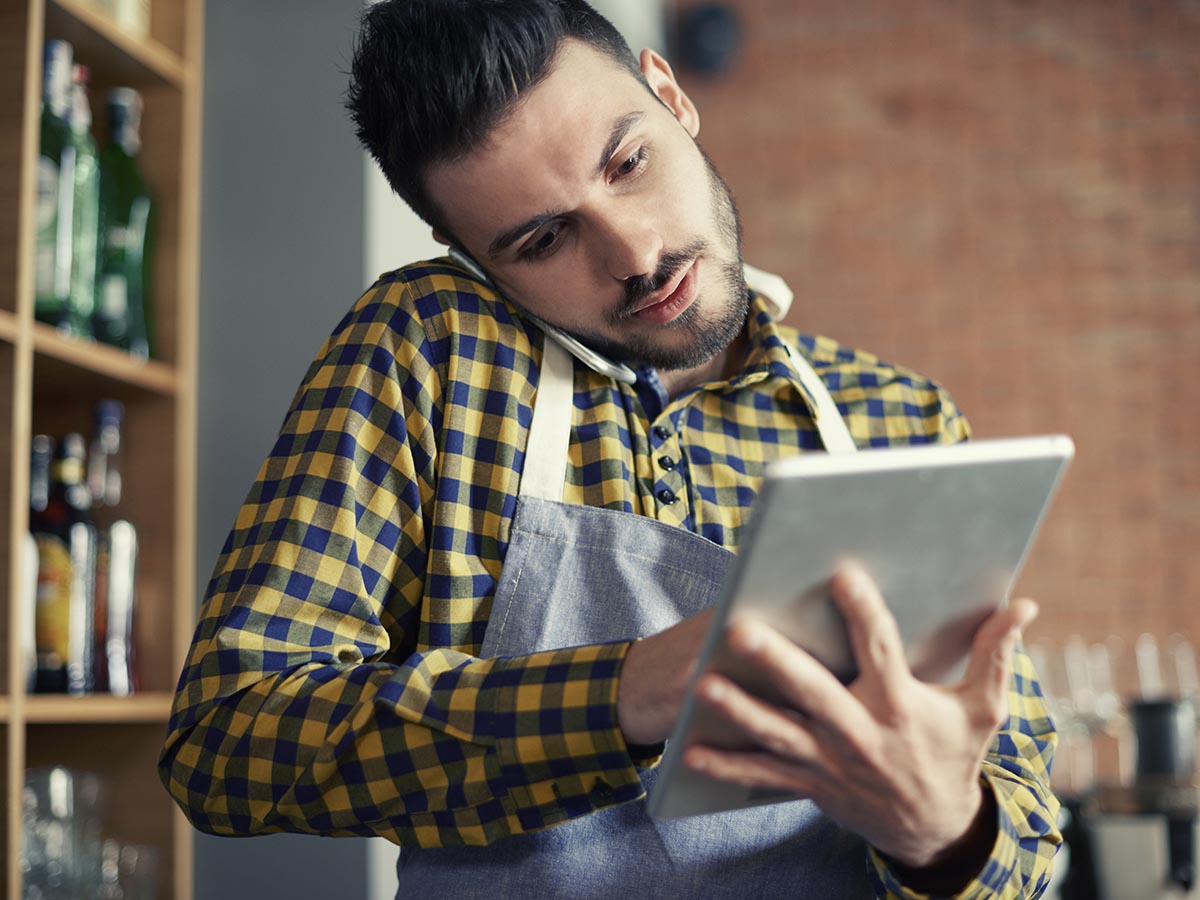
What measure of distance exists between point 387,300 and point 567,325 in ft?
0.46

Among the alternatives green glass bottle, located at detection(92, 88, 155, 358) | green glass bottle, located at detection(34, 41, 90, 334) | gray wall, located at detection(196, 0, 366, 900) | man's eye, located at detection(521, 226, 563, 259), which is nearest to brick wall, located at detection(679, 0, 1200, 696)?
gray wall, located at detection(196, 0, 366, 900)

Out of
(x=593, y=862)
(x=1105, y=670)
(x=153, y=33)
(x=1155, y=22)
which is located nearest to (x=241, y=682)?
(x=593, y=862)

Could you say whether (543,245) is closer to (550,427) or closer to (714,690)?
(550,427)

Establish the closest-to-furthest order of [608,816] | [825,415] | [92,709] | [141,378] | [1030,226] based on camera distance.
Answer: [608,816] → [825,415] → [92,709] → [141,378] → [1030,226]

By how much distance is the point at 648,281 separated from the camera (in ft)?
3.22

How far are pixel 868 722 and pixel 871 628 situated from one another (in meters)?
0.04

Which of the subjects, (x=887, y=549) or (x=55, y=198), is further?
(x=55, y=198)

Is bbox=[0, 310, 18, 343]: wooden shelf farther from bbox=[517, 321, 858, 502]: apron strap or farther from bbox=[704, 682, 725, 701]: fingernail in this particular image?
bbox=[704, 682, 725, 701]: fingernail

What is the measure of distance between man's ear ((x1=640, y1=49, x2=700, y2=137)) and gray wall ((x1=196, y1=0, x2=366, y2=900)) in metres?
0.65

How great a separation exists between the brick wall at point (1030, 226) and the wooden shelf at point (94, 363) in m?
2.16

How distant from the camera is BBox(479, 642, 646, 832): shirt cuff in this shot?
703mm

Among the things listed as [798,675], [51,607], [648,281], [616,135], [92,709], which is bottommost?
[92,709]

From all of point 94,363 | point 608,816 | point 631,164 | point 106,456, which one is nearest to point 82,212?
point 94,363

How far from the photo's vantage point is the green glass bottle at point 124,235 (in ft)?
5.82
